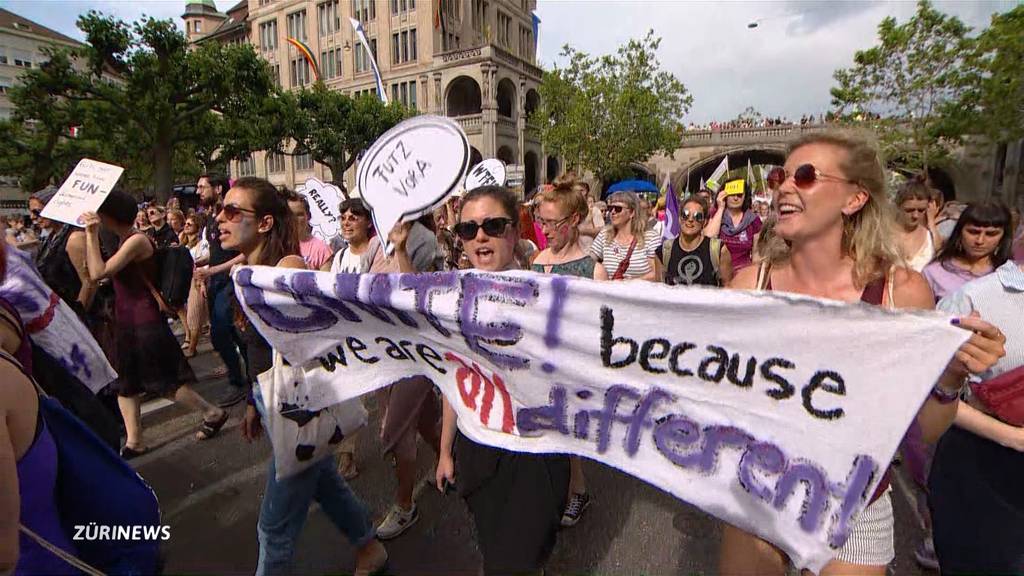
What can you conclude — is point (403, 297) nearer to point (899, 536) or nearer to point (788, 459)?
point (788, 459)

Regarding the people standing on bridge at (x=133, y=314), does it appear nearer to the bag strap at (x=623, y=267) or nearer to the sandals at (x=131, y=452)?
the sandals at (x=131, y=452)

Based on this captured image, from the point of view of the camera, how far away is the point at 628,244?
15.1ft

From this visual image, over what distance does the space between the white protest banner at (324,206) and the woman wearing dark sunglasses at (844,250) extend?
5291 mm

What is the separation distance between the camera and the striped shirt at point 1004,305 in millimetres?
1551

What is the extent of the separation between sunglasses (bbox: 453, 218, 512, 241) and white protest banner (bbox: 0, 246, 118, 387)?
6.02 feet

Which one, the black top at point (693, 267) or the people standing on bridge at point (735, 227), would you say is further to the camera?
the people standing on bridge at point (735, 227)

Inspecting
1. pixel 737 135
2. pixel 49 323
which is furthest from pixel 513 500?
pixel 737 135

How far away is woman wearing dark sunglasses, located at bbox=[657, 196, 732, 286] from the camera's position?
4234 mm

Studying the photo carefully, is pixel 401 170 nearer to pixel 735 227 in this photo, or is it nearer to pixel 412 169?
pixel 412 169

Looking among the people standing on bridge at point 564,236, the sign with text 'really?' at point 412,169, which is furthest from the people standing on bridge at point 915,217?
the sign with text 'really?' at point 412,169

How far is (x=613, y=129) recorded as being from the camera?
25000mm

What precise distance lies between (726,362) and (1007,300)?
0.99 m

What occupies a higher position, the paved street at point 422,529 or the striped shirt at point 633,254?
the striped shirt at point 633,254

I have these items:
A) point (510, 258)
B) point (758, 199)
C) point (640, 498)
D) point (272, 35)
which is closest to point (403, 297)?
point (510, 258)
